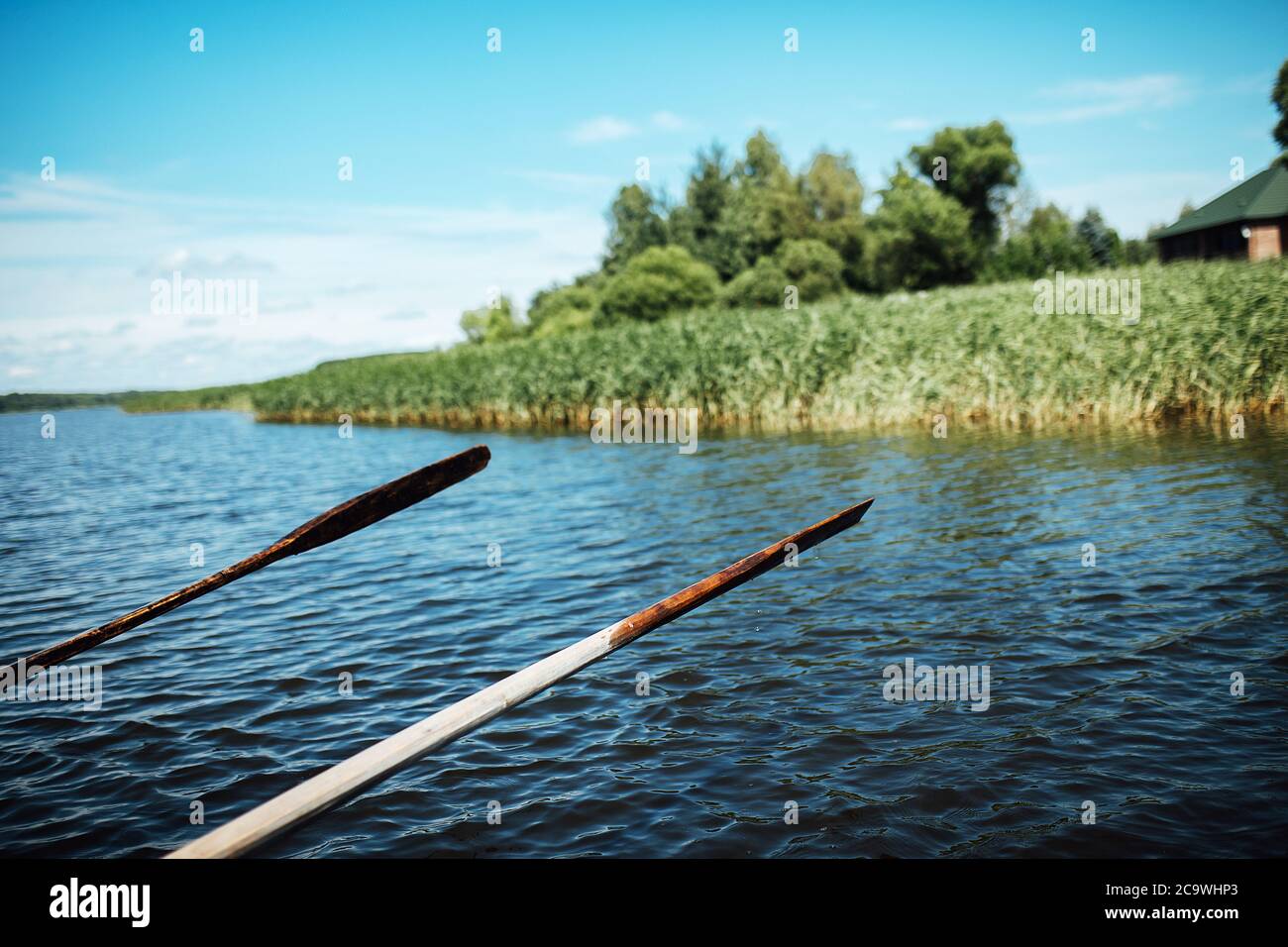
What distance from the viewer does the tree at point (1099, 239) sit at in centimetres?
6109

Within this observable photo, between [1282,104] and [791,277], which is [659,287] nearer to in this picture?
[791,277]

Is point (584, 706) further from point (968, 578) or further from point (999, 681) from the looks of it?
point (968, 578)

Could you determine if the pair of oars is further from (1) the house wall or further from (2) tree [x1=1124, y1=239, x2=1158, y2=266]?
(2) tree [x1=1124, y1=239, x2=1158, y2=266]

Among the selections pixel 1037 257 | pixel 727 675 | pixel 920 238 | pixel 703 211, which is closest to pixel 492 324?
pixel 703 211

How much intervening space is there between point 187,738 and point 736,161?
274 feet

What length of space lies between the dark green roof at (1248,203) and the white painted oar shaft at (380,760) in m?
56.9

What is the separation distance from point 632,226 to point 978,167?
28.1 meters

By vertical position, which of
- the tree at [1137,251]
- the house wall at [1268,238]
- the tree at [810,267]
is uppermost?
the tree at [1137,251]

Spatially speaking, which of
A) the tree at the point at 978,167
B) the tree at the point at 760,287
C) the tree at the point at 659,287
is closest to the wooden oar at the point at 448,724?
the tree at the point at 659,287

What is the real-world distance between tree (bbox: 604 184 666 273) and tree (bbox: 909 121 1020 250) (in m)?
21.5

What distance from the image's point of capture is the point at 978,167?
64.0 metres

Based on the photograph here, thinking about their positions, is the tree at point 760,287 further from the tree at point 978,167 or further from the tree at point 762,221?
the tree at point 978,167

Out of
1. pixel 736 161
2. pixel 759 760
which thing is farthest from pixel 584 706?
pixel 736 161

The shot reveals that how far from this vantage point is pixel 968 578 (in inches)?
374
